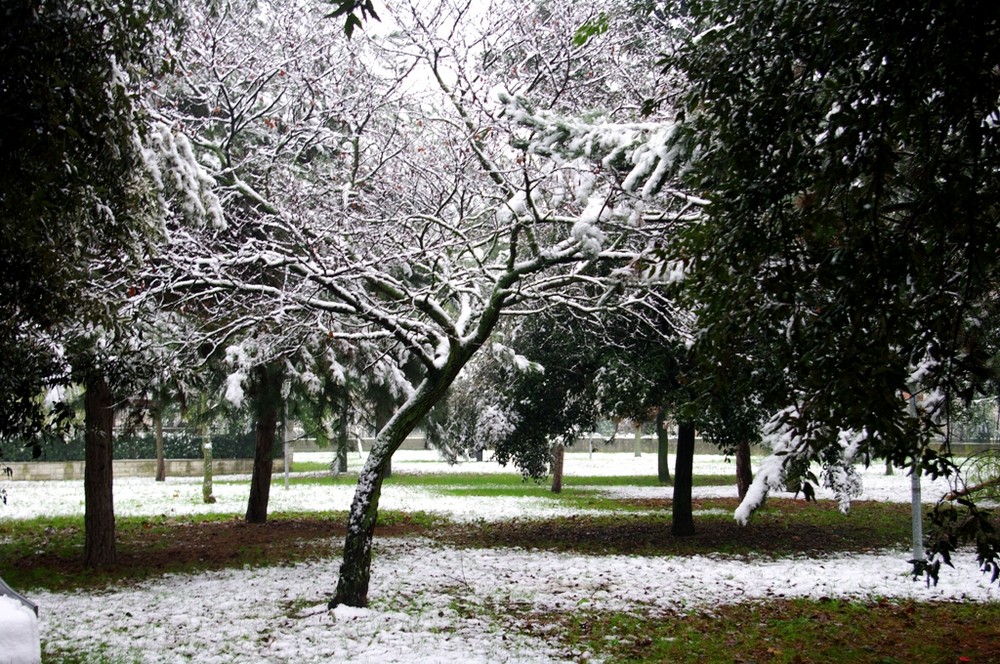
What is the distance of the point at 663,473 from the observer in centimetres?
2947

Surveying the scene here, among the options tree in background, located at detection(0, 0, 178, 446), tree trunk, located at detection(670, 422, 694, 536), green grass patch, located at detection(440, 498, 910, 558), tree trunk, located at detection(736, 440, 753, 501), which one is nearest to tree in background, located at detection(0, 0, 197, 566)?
tree in background, located at detection(0, 0, 178, 446)

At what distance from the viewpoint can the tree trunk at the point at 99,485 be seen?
34.9ft

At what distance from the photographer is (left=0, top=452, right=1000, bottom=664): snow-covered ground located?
6980 mm

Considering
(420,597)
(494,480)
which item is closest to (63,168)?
(420,597)

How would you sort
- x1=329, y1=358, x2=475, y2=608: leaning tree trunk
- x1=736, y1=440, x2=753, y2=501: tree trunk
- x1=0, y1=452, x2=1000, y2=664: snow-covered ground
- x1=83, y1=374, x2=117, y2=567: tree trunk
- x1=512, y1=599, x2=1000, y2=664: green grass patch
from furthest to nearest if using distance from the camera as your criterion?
1. x1=736, y1=440, x2=753, y2=501: tree trunk
2. x1=83, y1=374, x2=117, y2=567: tree trunk
3. x1=329, y1=358, x2=475, y2=608: leaning tree trunk
4. x1=0, y1=452, x2=1000, y2=664: snow-covered ground
5. x1=512, y1=599, x2=1000, y2=664: green grass patch

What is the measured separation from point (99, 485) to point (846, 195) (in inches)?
387

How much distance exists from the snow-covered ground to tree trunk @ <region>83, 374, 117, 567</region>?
1352 mm

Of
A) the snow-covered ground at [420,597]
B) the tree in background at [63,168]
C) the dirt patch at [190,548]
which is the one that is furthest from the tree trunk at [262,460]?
the tree in background at [63,168]

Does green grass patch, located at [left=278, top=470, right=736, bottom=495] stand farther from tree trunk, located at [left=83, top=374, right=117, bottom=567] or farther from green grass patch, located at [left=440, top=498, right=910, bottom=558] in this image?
tree trunk, located at [left=83, top=374, right=117, bottom=567]

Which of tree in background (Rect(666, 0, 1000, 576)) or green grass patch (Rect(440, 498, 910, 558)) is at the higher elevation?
tree in background (Rect(666, 0, 1000, 576))

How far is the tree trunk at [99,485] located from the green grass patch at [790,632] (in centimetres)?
583

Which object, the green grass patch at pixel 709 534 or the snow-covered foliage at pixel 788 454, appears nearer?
the snow-covered foliage at pixel 788 454

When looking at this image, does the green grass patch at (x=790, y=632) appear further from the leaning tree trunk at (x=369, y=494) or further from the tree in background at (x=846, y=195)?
the tree in background at (x=846, y=195)

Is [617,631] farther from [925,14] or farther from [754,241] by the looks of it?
[925,14]
